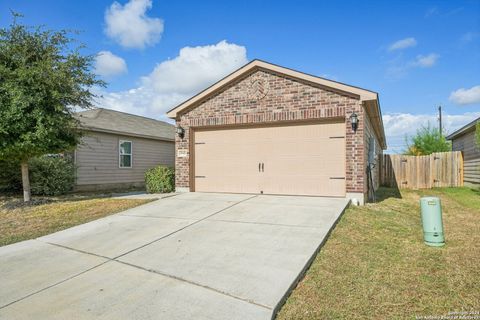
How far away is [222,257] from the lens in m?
4.15

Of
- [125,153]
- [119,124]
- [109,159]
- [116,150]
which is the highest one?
[119,124]

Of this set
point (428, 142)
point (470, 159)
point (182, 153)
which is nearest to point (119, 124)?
point (182, 153)

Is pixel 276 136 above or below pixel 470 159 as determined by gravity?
above

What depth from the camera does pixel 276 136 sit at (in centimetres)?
905

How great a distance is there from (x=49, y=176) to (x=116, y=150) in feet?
11.6

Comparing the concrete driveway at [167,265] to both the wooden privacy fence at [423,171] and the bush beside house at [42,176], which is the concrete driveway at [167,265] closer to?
the bush beside house at [42,176]

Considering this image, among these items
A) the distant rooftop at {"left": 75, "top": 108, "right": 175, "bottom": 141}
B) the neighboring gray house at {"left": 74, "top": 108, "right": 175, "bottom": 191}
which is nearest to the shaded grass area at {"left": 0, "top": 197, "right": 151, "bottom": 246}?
the neighboring gray house at {"left": 74, "top": 108, "right": 175, "bottom": 191}

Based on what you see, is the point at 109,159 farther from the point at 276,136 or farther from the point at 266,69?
the point at 266,69

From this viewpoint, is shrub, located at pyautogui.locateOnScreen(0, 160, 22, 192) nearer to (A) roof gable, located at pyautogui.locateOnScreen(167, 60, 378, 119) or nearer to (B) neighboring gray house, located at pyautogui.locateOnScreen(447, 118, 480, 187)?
(A) roof gable, located at pyautogui.locateOnScreen(167, 60, 378, 119)

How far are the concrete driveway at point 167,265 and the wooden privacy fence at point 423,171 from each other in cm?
1073

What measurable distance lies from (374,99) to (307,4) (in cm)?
405

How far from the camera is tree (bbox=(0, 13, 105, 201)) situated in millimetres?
8039

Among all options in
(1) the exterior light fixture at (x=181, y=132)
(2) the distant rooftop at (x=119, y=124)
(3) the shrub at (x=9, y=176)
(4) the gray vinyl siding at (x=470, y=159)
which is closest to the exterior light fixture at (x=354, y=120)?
(1) the exterior light fixture at (x=181, y=132)

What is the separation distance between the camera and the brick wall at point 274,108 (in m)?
7.93
